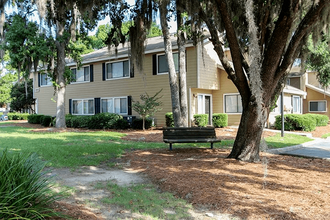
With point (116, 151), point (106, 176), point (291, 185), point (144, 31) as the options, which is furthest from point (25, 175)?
point (144, 31)

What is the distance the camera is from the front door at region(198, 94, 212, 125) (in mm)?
18391

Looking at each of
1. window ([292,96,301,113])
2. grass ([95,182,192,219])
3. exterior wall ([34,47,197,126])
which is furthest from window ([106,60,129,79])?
grass ([95,182,192,219])

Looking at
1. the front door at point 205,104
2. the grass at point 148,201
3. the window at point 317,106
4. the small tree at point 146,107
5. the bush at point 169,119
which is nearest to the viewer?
the grass at point 148,201

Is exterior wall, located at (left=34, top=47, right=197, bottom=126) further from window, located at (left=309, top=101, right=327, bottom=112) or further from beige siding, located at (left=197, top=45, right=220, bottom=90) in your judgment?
window, located at (left=309, top=101, right=327, bottom=112)

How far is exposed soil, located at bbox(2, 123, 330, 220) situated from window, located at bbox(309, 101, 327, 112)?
24.7 meters

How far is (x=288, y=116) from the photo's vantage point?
17.8 meters

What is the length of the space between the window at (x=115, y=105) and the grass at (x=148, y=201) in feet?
50.0

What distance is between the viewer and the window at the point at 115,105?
2024 centimetres

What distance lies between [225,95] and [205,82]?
2123 mm

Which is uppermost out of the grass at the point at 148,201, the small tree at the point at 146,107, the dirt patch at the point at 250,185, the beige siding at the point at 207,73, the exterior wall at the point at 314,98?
the beige siding at the point at 207,73

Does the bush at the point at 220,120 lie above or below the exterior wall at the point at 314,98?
below

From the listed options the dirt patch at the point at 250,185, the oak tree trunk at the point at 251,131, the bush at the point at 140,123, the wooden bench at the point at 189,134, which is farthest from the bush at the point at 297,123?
the oak tree trunk at the point at 251,131

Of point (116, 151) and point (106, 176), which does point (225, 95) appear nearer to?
point (116, 151)

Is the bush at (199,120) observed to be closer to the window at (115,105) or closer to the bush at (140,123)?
the bush at (140,123)
